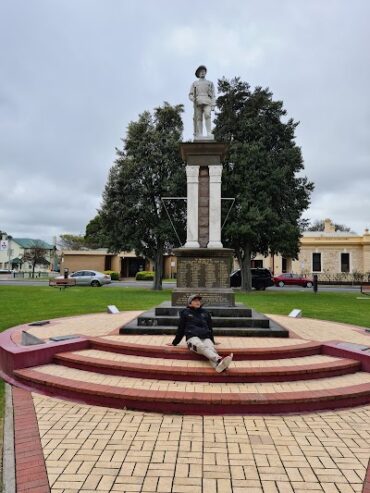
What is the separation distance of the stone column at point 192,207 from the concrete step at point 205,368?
14.6 feet

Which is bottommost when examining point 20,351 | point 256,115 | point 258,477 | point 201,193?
point 258,477

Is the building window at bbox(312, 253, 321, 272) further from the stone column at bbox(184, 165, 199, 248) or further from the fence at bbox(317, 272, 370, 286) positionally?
the stone column at bbox(184, 165, 199, 248)

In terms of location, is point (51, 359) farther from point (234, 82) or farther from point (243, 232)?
point (234, 82)

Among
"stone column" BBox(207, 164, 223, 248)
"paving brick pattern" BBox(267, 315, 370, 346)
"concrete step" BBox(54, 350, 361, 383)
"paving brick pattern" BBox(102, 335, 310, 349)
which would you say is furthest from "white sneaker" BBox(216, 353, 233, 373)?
"stone column" BBox(207, 164, 223, 248)

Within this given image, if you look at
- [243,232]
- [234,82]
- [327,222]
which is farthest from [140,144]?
[327,222]

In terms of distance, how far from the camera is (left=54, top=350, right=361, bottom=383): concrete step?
18.4 ft

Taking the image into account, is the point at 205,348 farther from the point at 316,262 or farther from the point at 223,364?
the point at 316,262

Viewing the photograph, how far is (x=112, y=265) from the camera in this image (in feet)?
170

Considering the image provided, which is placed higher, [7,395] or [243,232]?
[243,232]

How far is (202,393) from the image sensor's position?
5.01 metres

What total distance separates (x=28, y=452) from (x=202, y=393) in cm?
214

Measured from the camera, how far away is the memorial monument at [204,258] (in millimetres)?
8508

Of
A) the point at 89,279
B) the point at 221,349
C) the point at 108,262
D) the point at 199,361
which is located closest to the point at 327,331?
the point at 221,349

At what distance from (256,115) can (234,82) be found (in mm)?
3060
